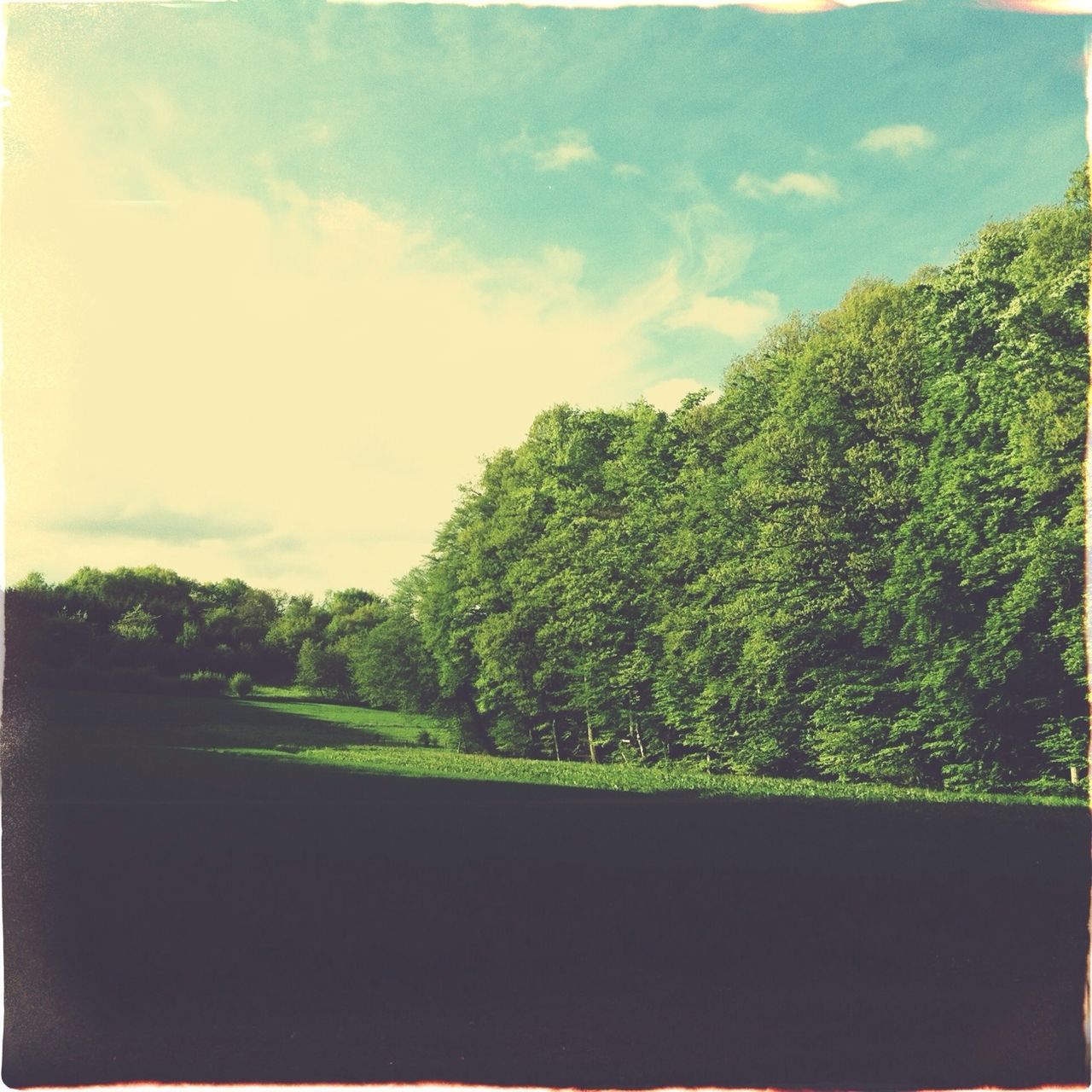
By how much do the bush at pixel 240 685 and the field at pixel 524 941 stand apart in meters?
7.29

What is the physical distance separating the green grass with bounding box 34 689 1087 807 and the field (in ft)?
9.46

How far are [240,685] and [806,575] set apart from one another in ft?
54.9

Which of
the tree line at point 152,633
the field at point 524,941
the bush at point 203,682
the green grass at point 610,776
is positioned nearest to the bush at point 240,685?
the tree line at point 152,633

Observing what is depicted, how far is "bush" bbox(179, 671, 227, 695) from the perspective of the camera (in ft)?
70.2

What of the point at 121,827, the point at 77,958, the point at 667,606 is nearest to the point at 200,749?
the point at 121,827

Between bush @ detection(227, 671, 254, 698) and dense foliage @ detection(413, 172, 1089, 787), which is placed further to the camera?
bush @ detection(227, 671, 254, 698)

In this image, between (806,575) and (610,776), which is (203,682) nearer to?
(610,776)

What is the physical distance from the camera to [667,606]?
29.9 metres

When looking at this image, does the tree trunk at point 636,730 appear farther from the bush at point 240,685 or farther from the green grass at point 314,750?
the bush at point 240,685

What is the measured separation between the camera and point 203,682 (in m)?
21.8

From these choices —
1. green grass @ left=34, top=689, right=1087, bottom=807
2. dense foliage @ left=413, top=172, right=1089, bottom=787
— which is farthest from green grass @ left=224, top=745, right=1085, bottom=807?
dense foliage @ left=413, top=172, right=1089, bottom=787

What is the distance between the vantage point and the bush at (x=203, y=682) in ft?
70.2

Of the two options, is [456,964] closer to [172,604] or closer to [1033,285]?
[172,604]

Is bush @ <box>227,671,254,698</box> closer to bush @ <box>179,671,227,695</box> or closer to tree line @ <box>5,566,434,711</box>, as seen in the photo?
tree line @ <box>5,566,434,711</box>
